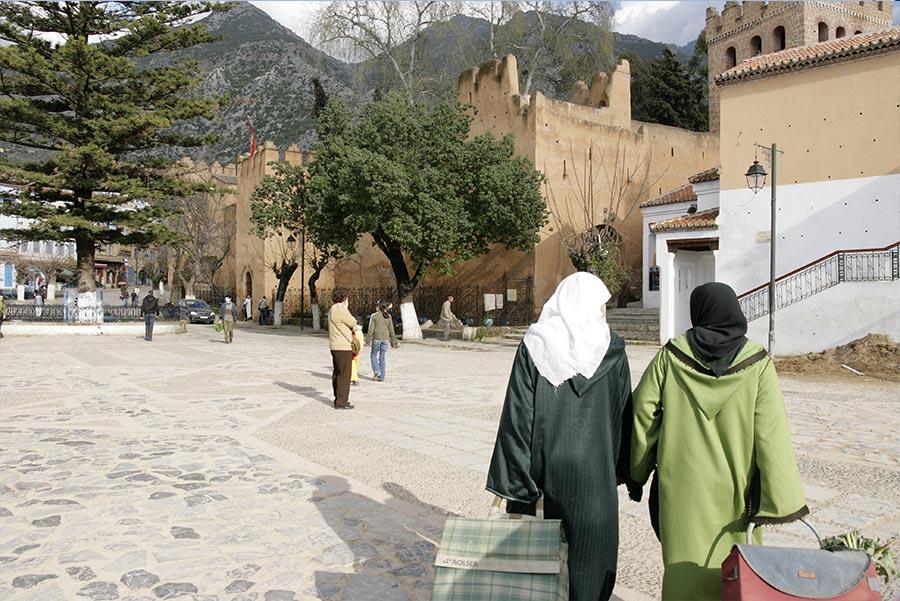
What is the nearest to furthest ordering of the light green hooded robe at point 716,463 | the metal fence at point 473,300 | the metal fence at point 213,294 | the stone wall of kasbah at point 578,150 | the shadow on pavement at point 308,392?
the light green hooded robe at point 716,463 < the shadow on pavement at point 308,392 < the metal fence at point 473,300 < the stone wall of kasbah at point 578,150 < the metal fence at point 213,294

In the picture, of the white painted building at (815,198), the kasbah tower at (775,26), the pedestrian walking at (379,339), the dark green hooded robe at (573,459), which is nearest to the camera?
the dark green hooded robe at (573,459)

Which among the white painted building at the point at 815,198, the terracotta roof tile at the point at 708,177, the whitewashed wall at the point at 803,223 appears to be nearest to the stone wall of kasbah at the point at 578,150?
the terracotta roof tile at the point at 708,177

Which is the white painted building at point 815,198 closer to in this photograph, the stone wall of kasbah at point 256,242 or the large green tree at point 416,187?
the large green tree at point 416,187

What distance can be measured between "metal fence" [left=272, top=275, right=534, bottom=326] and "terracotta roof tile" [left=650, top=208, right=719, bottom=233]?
7652 mm

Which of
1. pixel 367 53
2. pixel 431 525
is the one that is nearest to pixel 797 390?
pixel 431 525

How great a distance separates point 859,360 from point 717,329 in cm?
1525

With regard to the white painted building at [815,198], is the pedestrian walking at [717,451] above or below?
below

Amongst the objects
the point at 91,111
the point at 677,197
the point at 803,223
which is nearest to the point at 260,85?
the point at 91,111

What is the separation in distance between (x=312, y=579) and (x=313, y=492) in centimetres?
191

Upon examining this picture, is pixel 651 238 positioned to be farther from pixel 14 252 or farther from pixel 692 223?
pixel 14 252

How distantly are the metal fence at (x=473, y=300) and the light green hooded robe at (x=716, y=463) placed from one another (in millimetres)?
24599

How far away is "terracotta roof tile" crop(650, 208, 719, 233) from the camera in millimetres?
21203

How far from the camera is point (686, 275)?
23.2m

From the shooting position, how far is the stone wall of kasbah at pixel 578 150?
29.7m
